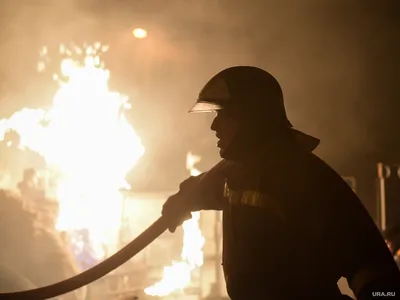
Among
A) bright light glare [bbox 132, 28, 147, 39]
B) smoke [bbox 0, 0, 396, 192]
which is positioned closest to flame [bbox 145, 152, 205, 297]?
smoke [bbox 0, 0, 396, 192]

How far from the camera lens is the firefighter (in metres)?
1.58

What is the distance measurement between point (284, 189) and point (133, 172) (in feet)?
22.5

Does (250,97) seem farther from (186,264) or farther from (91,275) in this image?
(186,264)

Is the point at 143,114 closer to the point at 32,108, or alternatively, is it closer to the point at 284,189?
the point at 32,108

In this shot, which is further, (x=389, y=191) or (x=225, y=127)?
(x=389, y=191)

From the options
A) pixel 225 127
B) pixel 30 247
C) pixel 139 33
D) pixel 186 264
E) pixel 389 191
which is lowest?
pixel 186 264

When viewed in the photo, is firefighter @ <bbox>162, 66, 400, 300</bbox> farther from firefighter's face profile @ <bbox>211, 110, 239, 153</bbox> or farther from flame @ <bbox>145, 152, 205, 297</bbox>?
flame @ <bbox>145, 152, 205, 297</bbox>

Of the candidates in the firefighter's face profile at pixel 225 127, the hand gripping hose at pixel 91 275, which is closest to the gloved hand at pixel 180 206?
the hand gripping hose at pixel 91 275

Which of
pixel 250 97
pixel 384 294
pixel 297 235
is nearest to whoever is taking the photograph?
pixel 384 294

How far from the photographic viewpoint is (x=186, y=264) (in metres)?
7.19

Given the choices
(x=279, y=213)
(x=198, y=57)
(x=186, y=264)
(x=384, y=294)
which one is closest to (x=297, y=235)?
(x=279, y=213)

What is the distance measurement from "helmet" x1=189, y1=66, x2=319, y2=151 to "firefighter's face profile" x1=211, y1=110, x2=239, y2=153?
32 millimetres

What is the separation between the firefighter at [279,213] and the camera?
1.58 meters

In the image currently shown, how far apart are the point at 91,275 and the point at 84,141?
575 centimetres
